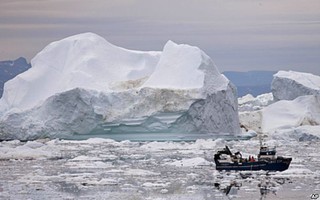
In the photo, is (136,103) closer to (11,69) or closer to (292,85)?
(292,85)

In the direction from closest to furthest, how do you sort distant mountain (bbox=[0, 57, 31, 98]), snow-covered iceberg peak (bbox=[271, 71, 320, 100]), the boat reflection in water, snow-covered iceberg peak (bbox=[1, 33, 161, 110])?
the boat reflection in water < snow-covered iceberg peak (bbox=[1, 33, 161, 110]) < snow-covered iceberg peak (bbox=[271, 71, 320, 100]) < distant mountain (bbox=[0, 57, 31, 98])

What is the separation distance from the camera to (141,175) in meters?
21.9

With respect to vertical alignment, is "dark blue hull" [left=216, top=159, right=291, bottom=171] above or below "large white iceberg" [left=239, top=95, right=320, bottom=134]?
above

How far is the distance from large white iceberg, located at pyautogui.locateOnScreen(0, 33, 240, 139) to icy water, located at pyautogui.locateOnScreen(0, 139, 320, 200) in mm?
3596

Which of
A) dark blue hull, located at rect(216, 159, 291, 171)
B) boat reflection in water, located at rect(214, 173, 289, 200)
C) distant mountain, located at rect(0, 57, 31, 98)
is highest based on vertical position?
boat reflection in water, located at rect(214, 173, 289, 200)

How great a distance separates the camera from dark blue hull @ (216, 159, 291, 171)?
2331 centimetres

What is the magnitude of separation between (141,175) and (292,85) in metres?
26.3

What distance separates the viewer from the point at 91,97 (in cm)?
3675

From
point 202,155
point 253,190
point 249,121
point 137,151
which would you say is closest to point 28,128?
point 137,151

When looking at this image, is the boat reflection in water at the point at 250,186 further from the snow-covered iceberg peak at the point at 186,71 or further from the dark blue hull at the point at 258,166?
the snow-covered iceberg peak at the point at 186,71

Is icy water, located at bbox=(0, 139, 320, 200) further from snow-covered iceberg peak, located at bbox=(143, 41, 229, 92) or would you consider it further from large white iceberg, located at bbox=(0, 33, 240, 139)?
snow-covered iceberg peak, located at bbox=(143, 41, 229, 92)

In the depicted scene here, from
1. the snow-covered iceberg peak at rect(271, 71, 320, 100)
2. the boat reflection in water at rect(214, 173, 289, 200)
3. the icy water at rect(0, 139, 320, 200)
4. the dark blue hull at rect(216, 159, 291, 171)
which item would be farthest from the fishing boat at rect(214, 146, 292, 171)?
the snow-covered iceberg peak at rect(271, 71, 320, 100)

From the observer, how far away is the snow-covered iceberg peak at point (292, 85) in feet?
151

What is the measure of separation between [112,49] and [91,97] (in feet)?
24.8
